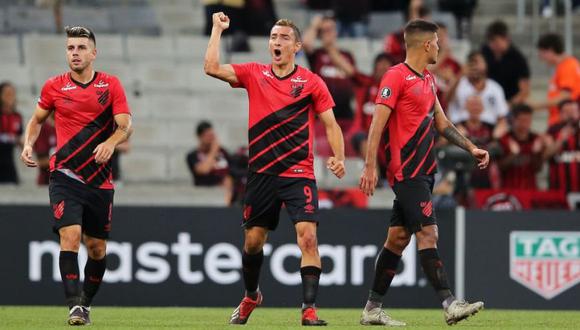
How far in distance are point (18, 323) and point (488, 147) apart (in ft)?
24.0

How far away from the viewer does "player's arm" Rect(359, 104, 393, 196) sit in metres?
10.9

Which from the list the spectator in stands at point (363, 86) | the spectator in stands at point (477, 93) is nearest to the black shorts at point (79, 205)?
the spectator in stands at point (363, 86)

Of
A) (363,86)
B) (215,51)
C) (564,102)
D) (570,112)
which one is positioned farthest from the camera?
(363,86)

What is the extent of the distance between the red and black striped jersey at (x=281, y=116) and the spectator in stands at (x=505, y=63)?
29.4 feet

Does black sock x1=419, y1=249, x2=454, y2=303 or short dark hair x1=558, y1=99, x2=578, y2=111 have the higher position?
short dark hair x1=558, y1=99, x2=578, y2=111

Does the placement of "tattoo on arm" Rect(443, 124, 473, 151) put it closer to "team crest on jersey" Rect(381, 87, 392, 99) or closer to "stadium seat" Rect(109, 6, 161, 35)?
"team crest on jersey" Rect(381, 87, 392, 99)

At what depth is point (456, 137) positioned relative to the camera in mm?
11469

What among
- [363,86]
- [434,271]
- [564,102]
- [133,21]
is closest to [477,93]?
[564,102]

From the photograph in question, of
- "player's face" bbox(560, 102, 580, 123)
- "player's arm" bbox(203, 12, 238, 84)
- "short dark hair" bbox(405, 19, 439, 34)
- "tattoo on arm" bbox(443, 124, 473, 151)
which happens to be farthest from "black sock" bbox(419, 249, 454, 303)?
"player's face" bbox(560, 102, 580, 123)

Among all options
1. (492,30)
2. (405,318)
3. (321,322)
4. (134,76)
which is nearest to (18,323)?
(321,322)

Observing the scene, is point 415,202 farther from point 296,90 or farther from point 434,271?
point 296,90

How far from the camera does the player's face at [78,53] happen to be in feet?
37.5

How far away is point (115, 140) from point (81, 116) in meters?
0.37

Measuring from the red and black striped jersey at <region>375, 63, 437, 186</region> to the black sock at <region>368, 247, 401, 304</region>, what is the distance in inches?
24.7
